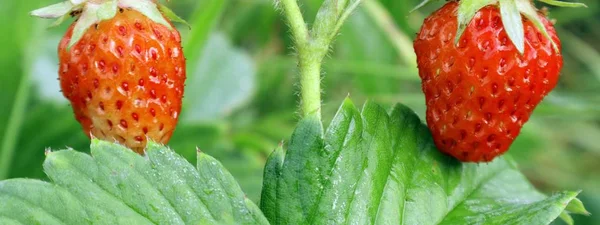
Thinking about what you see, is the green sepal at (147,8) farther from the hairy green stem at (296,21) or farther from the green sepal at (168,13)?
the hairy green stem at (296,21)

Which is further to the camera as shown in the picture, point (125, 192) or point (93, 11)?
point (93, 11)

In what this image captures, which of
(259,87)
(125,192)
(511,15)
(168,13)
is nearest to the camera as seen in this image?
(125,192)

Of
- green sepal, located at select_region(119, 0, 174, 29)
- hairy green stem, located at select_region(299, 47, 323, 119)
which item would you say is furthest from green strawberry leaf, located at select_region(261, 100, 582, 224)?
green sepal, located at select_region(119, 0, 174, 29)

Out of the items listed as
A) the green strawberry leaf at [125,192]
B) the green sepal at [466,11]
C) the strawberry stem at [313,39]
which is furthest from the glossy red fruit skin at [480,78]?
the green strawberry leaf at [125,192]

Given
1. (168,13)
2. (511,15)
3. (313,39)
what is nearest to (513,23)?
(511,15)

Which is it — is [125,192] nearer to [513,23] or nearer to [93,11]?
[93,11]

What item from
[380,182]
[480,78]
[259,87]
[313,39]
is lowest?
[259,87]

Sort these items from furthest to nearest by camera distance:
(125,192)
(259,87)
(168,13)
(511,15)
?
(259,87) → (168,13) → (511,15) → (125,192)
